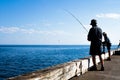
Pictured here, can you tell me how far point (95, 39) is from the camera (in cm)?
989

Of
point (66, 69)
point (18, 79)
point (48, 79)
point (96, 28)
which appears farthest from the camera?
point (96, 28)

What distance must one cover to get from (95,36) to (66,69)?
3.00 meters

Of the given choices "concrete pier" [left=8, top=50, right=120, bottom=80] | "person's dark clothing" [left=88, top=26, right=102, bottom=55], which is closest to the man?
"person's dark clothing" [left=88, top=26, right=102, bottom=55]

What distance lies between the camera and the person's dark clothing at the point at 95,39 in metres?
9.81

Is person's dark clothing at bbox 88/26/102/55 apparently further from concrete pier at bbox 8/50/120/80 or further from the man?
concrete pier at bbox 8/50/120/80

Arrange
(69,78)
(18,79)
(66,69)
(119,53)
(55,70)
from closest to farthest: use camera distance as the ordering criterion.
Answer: (18,79) < (55,70) < (66,69) < (69,78) < (119,53)

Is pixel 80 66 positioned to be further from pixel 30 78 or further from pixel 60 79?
pixel 30 78

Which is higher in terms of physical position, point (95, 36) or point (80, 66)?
point (95, 36)

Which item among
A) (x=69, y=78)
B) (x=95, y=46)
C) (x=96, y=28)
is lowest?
(x=69, y=78)

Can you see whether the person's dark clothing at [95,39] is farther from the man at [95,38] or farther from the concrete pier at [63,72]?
the concrete pier at [63,72]

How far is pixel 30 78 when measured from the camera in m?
4.85

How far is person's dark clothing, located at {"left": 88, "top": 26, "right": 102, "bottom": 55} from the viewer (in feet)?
32.2

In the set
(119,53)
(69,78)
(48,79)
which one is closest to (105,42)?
(119,53)

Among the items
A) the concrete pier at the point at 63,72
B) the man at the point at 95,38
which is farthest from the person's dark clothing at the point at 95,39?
the concrete pier at the point at 63,72
